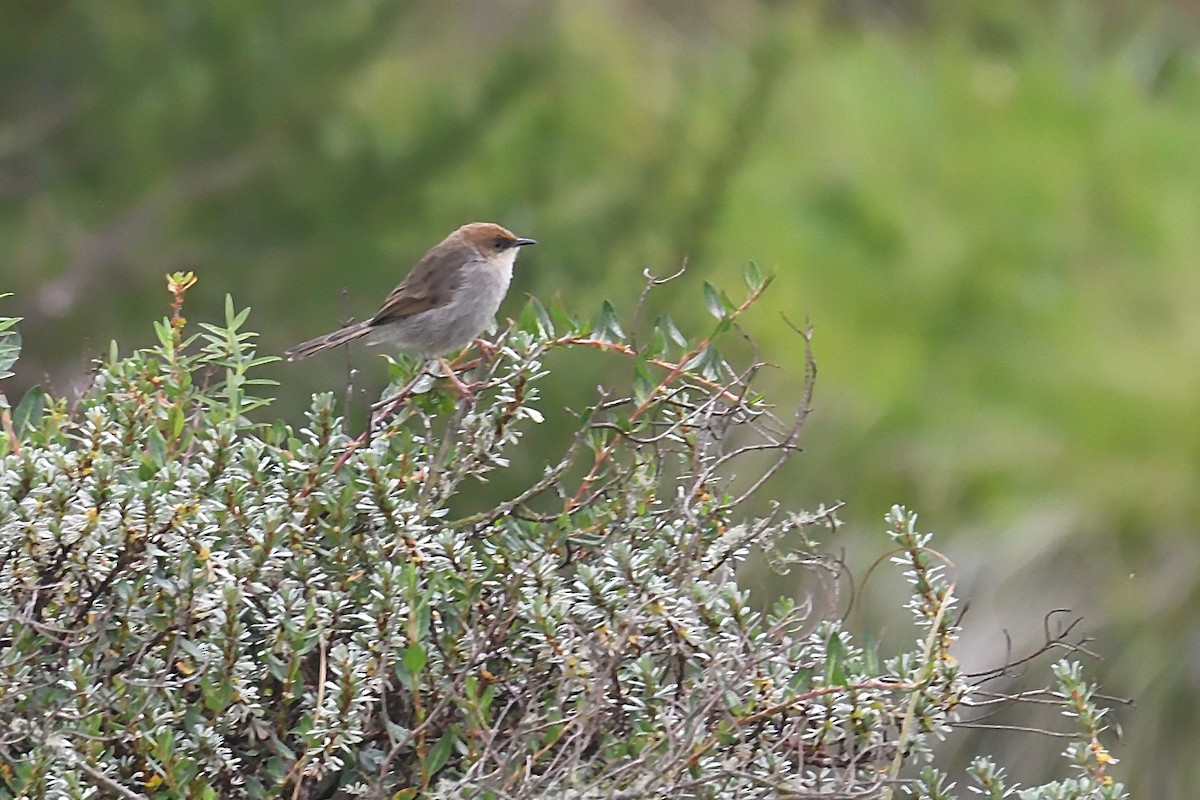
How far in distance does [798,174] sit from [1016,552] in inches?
117

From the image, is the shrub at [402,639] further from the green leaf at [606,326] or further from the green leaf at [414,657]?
the green leaf at [606,326]

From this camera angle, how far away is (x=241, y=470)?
1.99 metres

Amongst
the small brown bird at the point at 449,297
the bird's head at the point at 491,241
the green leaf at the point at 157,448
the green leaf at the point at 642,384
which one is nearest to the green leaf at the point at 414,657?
the green leaf at the point at 157,448

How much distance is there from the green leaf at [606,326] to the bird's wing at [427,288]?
160 centimetres

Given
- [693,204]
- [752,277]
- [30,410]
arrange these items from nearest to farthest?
1. [30,410]
2. [752,277]
3. [693,204]

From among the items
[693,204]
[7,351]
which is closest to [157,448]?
[7,351]

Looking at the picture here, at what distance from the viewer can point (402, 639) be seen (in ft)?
5.97

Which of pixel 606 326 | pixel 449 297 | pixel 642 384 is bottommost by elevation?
pixel 642 384

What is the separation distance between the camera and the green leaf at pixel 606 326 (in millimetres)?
2287

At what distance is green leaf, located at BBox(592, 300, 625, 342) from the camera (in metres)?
2.29

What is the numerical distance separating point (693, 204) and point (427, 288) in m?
3.21

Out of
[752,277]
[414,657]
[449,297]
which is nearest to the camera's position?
[414,657]

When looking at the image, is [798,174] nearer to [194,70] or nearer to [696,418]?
[194,70]

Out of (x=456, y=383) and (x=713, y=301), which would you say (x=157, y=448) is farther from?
(x=713, y=301)
